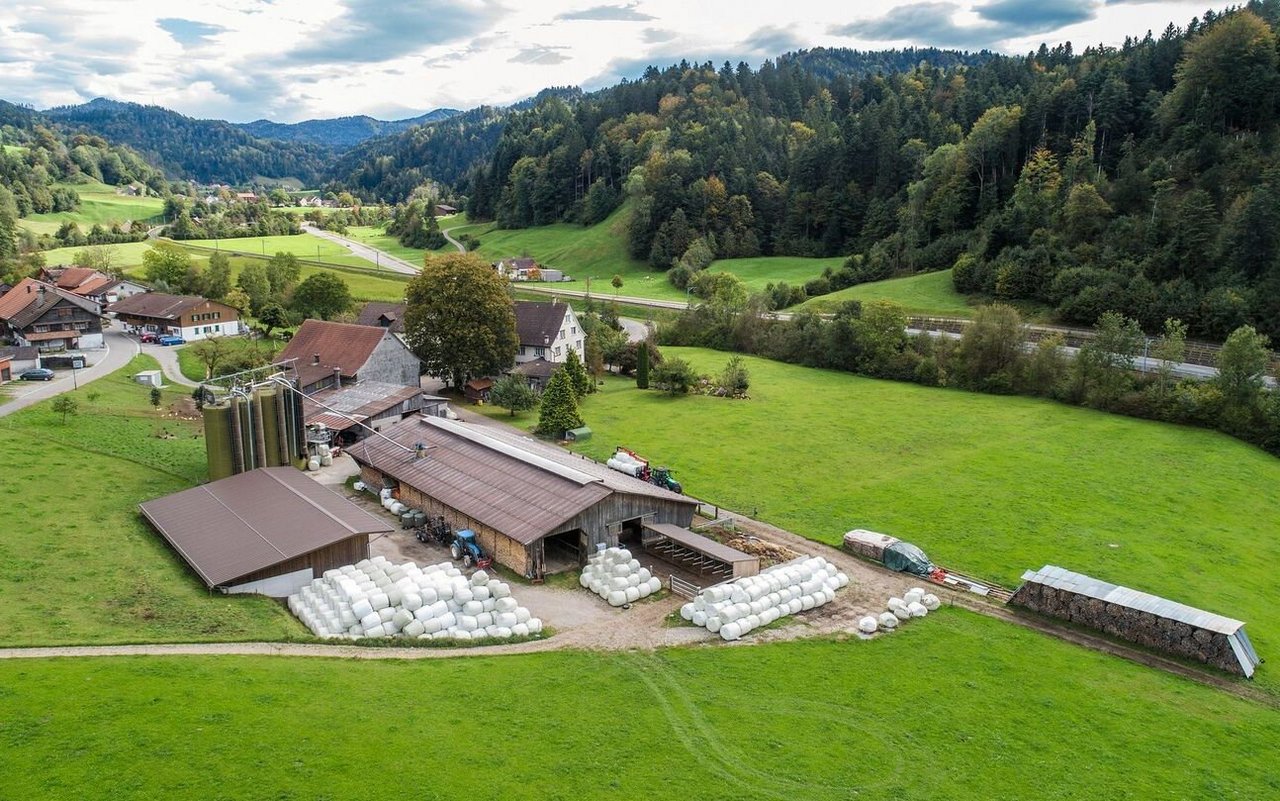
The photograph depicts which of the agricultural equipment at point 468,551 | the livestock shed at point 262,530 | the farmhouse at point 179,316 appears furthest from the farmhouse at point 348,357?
the agricultural equipment at point 468,551

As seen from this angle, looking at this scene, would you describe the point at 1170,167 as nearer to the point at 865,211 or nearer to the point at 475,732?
the point at 865,211

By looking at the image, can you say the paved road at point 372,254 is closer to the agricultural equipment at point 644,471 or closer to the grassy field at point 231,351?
the grassy field at point 231,351

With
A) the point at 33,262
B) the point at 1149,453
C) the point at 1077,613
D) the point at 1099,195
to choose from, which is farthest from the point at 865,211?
the point at 33,262

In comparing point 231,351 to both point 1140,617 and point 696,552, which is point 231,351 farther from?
point 1140,617

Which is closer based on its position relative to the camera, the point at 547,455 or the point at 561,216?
the point at 547,455

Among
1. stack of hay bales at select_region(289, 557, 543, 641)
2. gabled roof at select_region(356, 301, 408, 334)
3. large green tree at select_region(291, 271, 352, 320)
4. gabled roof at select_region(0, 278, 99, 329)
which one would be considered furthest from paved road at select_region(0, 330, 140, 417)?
stack of hay bales at select_region(289, 557, 543, 641)
